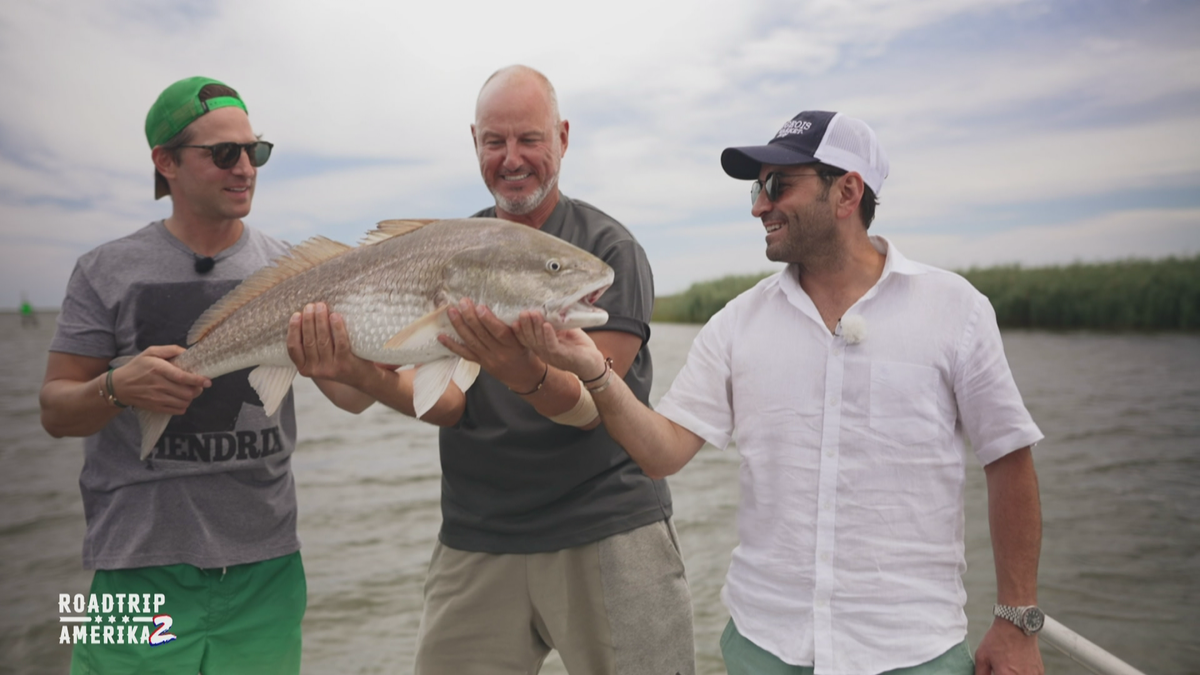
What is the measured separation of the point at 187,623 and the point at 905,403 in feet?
9.16

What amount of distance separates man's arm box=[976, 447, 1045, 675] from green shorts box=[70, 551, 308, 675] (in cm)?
264

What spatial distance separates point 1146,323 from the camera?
26500 millimetres

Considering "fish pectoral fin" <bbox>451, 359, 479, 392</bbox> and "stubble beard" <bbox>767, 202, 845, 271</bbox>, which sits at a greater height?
"stubble beard" <bbox>767, 202, 845, 271</bbox>

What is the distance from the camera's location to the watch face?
Answer: 2318mm

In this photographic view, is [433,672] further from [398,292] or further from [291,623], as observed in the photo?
[398,292]

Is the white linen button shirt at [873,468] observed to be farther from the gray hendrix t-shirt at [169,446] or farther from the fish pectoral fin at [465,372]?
the gray hendrix t-shirt at [169,446]

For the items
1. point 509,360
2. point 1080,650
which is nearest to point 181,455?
point 509,360

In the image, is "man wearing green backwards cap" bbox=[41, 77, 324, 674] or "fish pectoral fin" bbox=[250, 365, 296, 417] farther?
"man wearing green backwards cap" bbox=[41, 77, 324, 674]

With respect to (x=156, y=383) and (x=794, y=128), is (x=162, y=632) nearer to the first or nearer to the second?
(x=156, y=383)

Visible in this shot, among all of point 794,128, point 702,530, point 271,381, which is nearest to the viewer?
point 794,128

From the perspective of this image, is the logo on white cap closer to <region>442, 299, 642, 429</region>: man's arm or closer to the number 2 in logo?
<region>442, 299, 642, 429</region>: man's arm

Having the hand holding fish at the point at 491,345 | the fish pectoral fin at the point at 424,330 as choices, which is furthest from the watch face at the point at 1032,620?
the fish pectoral fin at the point at 424,330

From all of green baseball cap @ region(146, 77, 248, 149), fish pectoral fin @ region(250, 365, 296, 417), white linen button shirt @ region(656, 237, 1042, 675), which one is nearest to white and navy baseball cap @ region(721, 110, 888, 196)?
white linen button shirt @ region(656, 237, 1042, 675)

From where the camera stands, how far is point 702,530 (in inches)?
416
